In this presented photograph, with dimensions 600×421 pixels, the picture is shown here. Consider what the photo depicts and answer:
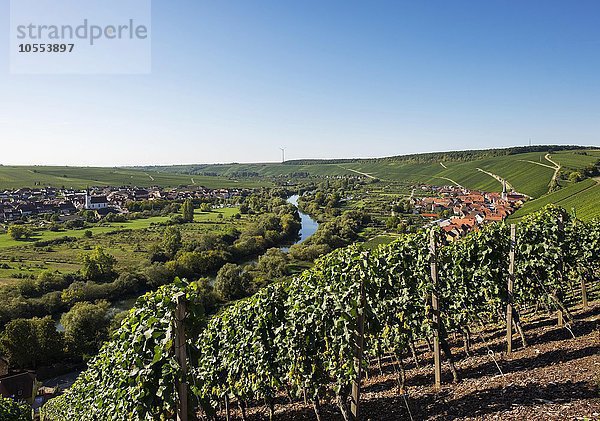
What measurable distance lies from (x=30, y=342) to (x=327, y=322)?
36198mm

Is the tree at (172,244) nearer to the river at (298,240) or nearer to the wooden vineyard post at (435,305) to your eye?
the river at (298,240)

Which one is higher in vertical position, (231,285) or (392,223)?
(392,223)

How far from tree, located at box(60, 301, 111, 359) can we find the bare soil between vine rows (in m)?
29.2

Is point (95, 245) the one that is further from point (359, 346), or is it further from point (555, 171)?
point (555, 171)

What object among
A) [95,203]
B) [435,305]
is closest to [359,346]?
[435,305]

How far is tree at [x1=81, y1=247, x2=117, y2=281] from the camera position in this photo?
5497 cm

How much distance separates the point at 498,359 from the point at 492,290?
81.8 inches

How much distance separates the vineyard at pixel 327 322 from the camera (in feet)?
18.5

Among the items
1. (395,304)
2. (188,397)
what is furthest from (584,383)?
(188,397)

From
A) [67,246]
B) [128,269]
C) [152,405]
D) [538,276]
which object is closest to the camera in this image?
[152,405]

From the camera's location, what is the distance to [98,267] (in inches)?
2202

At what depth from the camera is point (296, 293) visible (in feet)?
35.0

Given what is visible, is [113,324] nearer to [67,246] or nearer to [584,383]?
[584,383]

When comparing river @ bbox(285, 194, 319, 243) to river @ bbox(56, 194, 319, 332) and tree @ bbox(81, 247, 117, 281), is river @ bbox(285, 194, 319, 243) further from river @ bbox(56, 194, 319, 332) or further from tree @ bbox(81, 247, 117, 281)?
tree @ bbox(81, 247, 117, 281)
